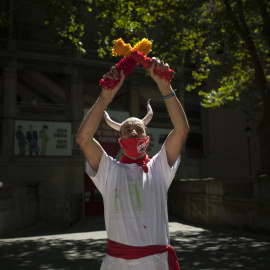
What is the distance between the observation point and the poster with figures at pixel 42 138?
2062 centimetres

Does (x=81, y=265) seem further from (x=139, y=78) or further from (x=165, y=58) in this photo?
(x=139, y=78)

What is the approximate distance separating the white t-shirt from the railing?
20011 mm

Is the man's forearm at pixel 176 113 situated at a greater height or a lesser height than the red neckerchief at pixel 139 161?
greater

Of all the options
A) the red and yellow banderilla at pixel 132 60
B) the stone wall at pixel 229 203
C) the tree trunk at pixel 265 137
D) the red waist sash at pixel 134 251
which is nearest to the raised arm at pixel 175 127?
the red and yellow banderilla at pixel 132 60

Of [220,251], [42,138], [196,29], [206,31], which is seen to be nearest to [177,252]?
[220,251]

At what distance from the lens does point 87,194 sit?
22.6m

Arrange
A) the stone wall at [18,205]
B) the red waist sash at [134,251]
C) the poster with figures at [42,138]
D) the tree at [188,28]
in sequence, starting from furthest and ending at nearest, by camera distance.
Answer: the poster with figures at [42,138], the stone wall at [18,205], the tree at [188,28], the red waist sash at [134,251]

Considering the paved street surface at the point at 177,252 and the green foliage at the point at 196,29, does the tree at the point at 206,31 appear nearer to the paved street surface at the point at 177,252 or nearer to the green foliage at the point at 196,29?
the green foliage at the point at 196,29

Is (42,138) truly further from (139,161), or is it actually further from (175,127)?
(175,127)

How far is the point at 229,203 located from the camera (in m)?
12.7

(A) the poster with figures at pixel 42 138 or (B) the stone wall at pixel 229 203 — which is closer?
(B) the stone wall at pixel 229 203

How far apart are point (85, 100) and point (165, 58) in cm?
1185

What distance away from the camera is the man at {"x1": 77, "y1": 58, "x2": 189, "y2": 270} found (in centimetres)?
232

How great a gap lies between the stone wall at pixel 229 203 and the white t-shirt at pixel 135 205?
30.3ft
